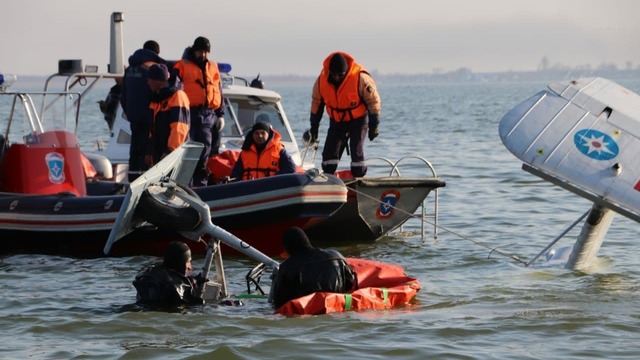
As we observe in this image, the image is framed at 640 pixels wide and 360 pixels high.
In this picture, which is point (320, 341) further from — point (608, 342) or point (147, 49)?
point (147, 49)

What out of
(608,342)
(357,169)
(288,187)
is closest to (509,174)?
(357,169)

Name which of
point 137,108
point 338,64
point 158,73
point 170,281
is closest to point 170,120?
point 158,73

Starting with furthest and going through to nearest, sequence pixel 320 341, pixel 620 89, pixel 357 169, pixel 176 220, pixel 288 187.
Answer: pixel 357 169
pixel 288 187
pixel 620 89
pixel 176 220
pixel 320 341

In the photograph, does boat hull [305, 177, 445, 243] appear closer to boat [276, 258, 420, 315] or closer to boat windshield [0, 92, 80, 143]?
boat [276, 258, 420, 315]

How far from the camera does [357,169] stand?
456 inches

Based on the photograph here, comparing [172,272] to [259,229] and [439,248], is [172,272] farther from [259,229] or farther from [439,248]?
[439,248]

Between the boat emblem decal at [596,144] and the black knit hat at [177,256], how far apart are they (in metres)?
2.79

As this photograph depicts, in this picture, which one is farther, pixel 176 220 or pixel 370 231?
pixel 370 231

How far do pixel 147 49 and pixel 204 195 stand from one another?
7.85ft

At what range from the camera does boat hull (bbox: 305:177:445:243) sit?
11.3m

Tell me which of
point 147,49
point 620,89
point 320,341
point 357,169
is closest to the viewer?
point 320,341

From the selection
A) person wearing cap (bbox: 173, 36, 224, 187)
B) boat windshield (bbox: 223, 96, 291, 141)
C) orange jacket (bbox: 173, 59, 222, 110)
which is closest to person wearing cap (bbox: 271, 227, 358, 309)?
person wearing cap (bbox: 173, 36, 224, 187)

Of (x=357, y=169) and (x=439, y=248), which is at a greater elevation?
(x=357, y=169)

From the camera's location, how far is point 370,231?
11.8m
